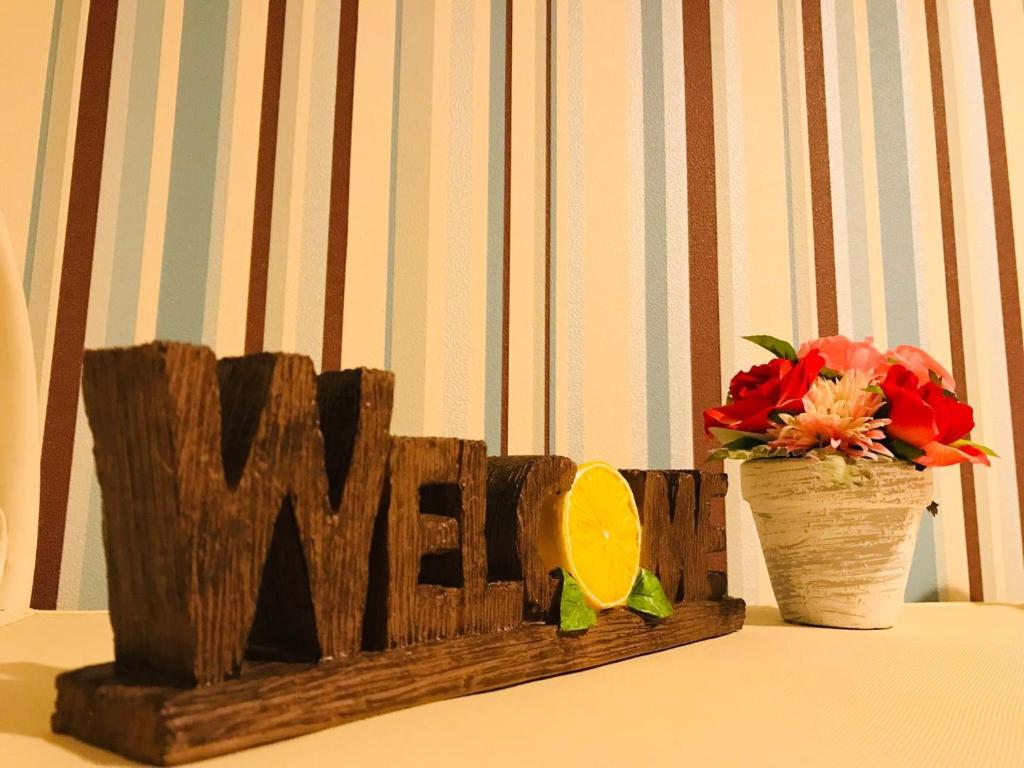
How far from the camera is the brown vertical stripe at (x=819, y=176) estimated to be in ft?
4.07

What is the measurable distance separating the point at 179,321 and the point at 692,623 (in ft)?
2.52

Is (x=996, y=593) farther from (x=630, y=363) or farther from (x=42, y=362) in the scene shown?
(x=42, y=362)

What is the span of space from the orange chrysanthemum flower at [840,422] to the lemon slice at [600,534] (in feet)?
0.85

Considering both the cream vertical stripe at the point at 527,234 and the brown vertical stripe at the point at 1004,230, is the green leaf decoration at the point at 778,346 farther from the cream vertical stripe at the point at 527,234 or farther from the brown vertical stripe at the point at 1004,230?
the brown vertical stripe at the point at 1004,230

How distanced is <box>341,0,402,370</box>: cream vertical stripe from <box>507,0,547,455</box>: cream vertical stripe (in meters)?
0.20

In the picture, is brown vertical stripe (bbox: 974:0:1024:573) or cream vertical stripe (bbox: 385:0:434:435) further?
brown vertical stripe (bbox: 974:0:1024:573)

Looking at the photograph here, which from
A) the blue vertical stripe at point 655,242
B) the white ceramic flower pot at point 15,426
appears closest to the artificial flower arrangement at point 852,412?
the blue vertical stripe at point 655,242

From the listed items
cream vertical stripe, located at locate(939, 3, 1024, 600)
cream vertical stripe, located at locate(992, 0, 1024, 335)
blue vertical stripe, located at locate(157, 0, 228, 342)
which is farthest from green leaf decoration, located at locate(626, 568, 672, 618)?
cream vertical stripe, located at locate(992, 0, 1024, 335)

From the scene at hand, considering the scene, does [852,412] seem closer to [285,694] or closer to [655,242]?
[655,242]

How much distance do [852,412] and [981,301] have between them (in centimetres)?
61

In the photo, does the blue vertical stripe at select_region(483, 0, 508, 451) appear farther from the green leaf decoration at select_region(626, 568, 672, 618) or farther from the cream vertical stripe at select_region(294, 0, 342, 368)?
the green leaf decoration at select_region(626, 568, 672, 618)

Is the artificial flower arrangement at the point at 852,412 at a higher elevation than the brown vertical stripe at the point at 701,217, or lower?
lower

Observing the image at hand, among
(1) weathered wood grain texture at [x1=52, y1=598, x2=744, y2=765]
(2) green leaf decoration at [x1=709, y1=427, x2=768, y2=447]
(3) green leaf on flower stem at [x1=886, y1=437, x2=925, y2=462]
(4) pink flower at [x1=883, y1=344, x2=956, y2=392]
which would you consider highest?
(4) pink flower at [x1=883, y1=344, x2=956, y2=392]

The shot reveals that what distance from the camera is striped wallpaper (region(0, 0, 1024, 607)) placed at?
1.03 metres
